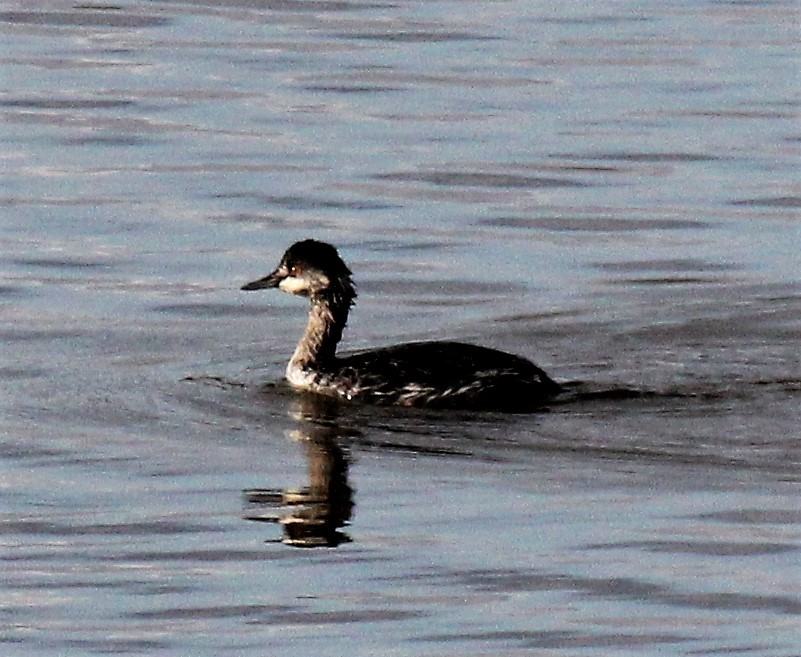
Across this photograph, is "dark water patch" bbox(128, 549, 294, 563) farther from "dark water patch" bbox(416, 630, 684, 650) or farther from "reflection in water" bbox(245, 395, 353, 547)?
"dark water patch" bbox(416, 630, 684, 650)

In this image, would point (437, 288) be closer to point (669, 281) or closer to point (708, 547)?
point (669, 281)

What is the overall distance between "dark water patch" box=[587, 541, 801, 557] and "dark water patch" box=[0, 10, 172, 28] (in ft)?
56.9

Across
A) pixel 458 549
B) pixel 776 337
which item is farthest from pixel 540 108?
pixel 458 549

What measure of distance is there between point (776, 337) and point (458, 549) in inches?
199

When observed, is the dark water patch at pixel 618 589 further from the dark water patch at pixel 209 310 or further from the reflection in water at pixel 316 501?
the dark water patch at pixel 209 310

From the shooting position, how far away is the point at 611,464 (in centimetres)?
1266

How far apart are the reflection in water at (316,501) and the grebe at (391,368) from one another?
747 millimetres

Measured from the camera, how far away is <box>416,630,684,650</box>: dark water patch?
9867 millimetres

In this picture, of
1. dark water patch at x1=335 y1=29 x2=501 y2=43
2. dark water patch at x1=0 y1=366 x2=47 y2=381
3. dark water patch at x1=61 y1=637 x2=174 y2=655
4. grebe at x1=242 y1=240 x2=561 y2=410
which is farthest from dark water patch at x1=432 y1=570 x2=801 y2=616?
dark water patch at x1=335 y1=29 x2=501 y2=43

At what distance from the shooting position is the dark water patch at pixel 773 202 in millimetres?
19734

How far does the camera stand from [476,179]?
67.7ft

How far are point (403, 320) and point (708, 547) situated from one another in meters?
5.90

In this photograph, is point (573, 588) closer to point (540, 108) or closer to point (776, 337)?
point (776, 337)

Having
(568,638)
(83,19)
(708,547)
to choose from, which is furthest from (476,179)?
(568,638)
